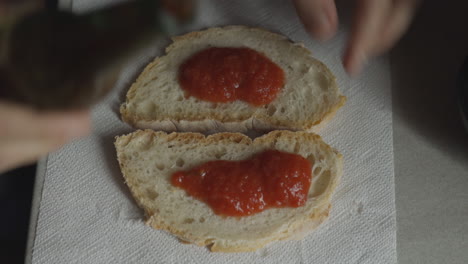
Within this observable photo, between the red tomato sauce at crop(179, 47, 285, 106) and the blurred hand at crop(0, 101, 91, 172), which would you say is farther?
the red tomato sauce at crop(179, 47, 285, 106)

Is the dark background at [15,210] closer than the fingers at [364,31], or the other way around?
the fingers at [364,31]

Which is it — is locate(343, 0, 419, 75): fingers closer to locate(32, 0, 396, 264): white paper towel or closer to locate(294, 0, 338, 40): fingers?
locate(294, 0, 338, 40): fingers

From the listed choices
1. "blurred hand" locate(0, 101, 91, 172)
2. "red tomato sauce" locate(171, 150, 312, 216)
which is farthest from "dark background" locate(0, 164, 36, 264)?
"blurred hand" locate(0, 101, 91, 172)

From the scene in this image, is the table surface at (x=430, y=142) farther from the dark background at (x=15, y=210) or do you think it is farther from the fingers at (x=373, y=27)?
the fingers at (x=373, y=27)

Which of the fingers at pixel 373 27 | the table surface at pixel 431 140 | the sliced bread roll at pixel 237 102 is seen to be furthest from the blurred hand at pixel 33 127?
the table surface at pixel 431 140

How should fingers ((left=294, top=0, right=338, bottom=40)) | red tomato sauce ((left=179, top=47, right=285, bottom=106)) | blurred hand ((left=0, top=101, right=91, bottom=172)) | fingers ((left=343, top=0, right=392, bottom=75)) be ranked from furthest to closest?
red tomato sauce ((left=179, top=47, right=285, bottom=106))
fingers ((left=294, top=0, right=338, bottom=40))
fingers ((left=343, top=0, right=392, bottom=75))
blurred hand ((left=0, top=101, right=91, bottom=172))

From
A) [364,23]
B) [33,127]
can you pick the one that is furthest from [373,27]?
[33,127]

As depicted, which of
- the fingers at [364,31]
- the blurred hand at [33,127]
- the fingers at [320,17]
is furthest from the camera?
the fingers at [320,17]

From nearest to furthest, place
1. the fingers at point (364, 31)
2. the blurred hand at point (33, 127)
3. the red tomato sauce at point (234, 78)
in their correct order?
the blurred hand at point (33, 127) < the fingers at point (364, 31) < the red tomato sauce at point (234, 78)

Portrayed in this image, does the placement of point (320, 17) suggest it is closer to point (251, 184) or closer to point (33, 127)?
point (251, 184)
